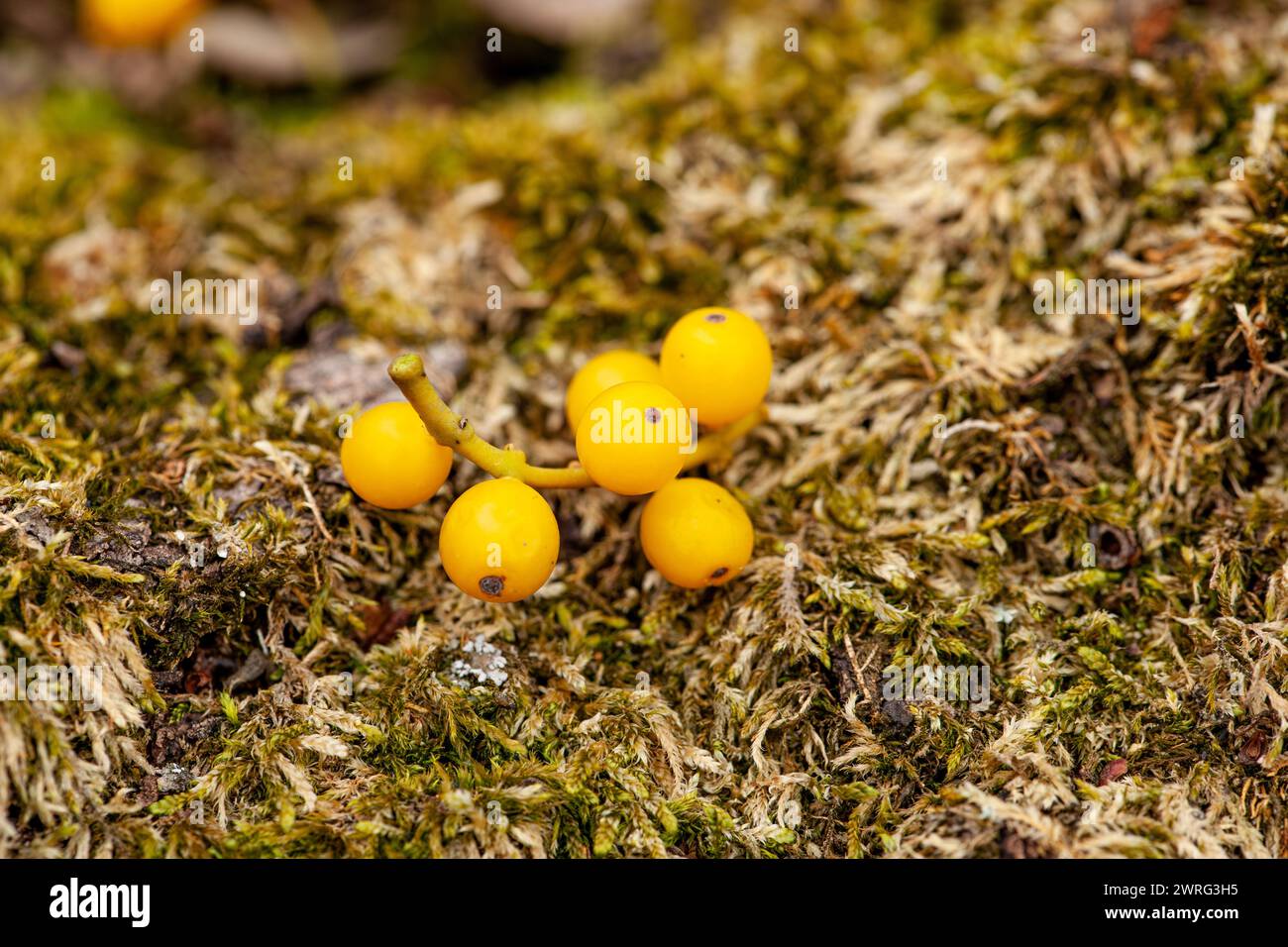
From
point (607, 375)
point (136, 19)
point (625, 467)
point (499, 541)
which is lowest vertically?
point (499, 541)

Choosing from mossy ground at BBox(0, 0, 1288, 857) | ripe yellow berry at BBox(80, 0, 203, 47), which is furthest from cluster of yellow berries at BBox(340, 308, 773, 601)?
ripe yellow berry at BBox(80, 0, 203, 47)

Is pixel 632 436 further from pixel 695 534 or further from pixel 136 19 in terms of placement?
pixel 136 19

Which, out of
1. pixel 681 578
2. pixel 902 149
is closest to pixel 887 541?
pixel 681 578

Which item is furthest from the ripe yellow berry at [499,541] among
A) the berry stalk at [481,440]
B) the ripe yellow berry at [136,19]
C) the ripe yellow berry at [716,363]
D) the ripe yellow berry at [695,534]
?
the ripe yellow berry at [136,19]

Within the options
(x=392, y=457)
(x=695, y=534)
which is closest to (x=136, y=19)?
(x=392, y=457)

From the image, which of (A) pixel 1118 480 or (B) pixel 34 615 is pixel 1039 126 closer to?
(A) pixel 1118 480

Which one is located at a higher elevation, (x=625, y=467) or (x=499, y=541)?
(x=625, y=467)
